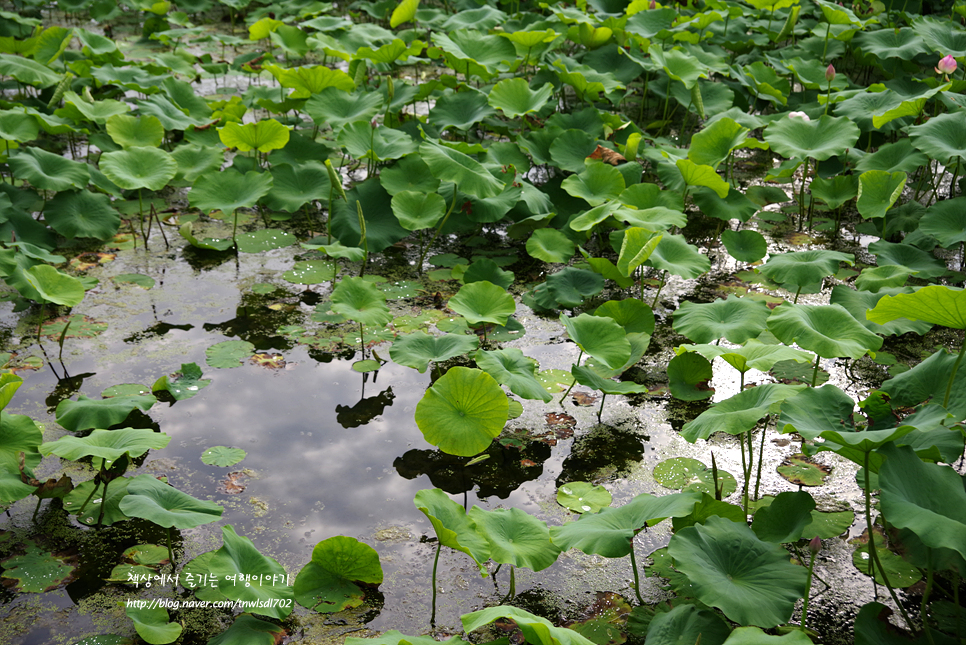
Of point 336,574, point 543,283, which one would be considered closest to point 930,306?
point 336,574

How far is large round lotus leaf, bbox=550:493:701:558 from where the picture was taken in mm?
1744

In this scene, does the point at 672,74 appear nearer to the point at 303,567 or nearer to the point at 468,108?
the point at 468,108

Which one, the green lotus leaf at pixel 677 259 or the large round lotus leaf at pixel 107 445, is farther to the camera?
the green lotus leaf at pixel 677 259

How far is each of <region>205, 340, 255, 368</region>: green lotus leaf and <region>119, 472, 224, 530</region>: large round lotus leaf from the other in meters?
0.90

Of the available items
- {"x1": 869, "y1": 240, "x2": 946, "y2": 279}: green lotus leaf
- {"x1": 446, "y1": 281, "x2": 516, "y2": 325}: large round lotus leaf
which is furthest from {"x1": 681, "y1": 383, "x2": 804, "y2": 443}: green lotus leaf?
{"x1": 869, "y1": 240, "x2": 946, "y2": 279}: green lotus leaf

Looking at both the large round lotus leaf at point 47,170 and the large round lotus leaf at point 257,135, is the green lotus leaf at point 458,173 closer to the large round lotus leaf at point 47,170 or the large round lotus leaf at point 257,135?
the large round lotus leaf at point 257,135

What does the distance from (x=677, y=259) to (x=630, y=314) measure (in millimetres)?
321

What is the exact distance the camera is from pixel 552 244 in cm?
345

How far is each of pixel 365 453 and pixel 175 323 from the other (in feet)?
4.01

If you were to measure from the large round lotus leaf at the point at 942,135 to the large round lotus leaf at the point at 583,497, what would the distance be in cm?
231

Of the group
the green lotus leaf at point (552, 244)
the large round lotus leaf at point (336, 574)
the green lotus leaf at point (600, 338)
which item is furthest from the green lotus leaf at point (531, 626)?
the green lotus leaf at point (552, 244)

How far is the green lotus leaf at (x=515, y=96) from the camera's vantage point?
404 centimetres

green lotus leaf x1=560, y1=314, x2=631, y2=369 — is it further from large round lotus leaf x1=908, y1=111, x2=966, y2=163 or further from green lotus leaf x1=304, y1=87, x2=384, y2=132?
green lotus leaf x1=304, y1=87, x2=384, y2=132

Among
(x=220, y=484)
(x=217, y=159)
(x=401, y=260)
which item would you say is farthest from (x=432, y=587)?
(x=217, y=159)
